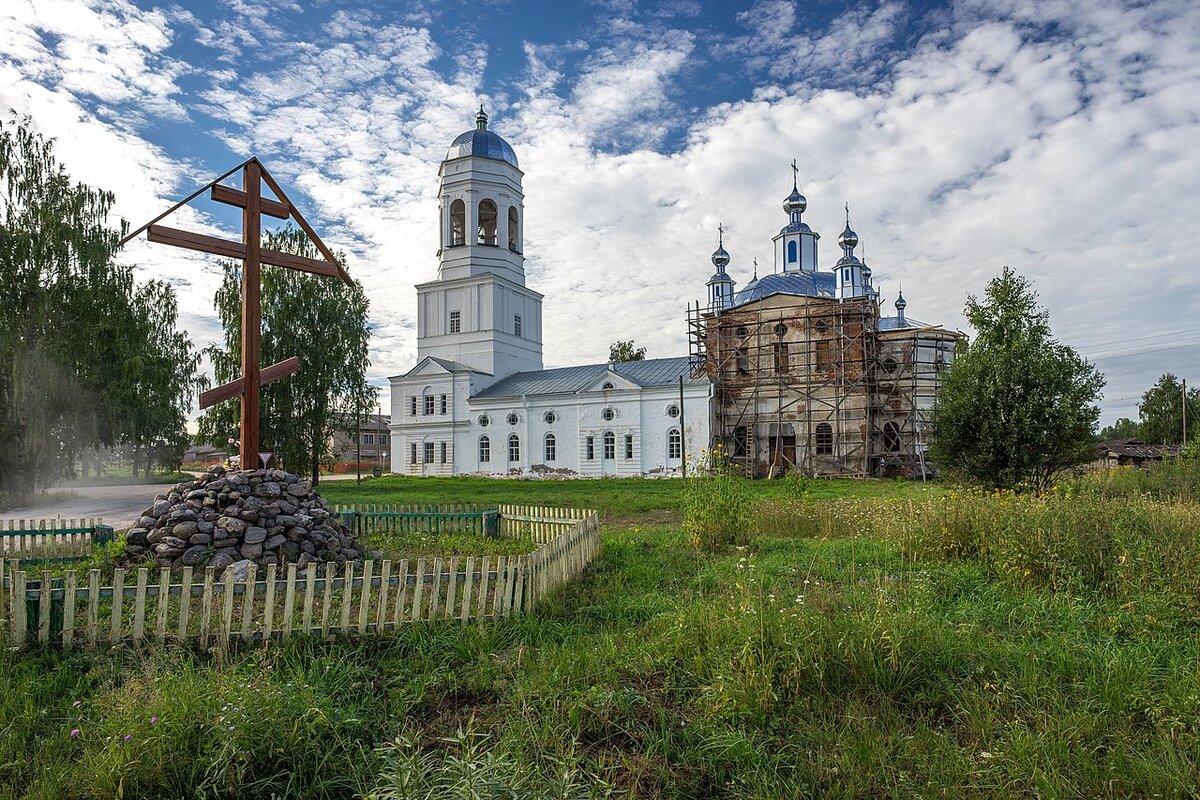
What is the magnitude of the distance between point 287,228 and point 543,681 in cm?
2792

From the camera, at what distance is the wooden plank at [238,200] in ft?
30.7

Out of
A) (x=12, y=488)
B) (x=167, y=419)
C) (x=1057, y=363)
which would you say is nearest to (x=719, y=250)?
(x=1057, y=363)

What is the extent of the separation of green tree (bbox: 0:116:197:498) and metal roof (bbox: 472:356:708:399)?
17253 mm

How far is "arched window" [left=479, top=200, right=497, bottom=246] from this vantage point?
3878 cm

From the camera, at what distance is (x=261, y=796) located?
374 centimetres

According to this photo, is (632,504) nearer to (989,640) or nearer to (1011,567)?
(1011,567)

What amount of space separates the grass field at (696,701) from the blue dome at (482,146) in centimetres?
3515

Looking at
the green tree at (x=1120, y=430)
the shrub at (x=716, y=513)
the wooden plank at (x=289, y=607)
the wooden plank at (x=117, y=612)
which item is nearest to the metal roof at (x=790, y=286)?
the shrub at (x=716, y=513)

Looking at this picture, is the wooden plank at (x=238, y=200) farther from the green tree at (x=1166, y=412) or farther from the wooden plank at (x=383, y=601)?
the green tree at (x=1166, y=412)

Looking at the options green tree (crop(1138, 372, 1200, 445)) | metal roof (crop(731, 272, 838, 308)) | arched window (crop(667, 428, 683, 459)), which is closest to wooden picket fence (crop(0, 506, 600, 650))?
arched window (crop(667, 428, 683, 459))

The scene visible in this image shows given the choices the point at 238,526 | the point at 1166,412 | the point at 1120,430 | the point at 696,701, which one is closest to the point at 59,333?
the point at 238,526

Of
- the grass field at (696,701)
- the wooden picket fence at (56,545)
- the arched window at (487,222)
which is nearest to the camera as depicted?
the grass field at (696,701)

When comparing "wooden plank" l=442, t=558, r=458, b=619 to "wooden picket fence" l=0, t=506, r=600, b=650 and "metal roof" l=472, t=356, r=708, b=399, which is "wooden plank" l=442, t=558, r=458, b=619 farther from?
"metal roof" l=472, t=356, r=708, b=399

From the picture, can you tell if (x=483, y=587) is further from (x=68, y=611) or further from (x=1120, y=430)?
(x=1120, y=430)
